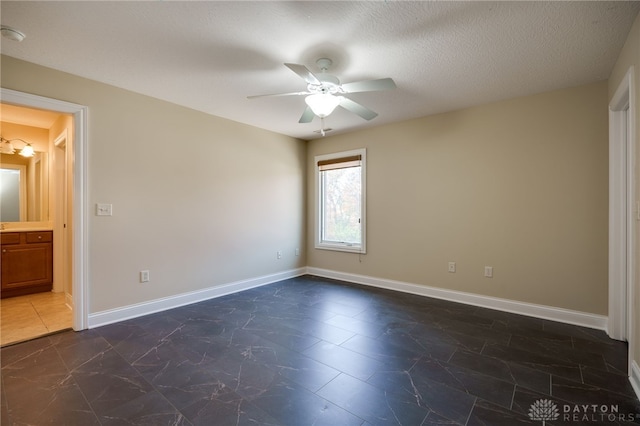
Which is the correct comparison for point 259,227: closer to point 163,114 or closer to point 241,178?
point 241,178

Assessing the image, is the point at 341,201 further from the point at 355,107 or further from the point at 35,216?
the point at 35,216

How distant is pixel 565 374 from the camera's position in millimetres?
2092

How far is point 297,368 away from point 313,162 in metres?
3.79

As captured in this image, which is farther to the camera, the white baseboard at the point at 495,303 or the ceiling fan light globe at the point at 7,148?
the ceiling fan light globe at the point at 7,148

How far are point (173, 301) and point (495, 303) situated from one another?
12.8 ft

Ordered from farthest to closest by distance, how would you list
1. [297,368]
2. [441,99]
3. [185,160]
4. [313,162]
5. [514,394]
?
[313,162]
[185,160]
[441,99]
[297,368]
[514,394]

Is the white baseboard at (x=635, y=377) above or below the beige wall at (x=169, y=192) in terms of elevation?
below

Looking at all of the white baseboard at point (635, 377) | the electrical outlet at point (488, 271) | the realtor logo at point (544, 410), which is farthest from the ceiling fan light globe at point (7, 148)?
the white baseboard at point (635, 377)

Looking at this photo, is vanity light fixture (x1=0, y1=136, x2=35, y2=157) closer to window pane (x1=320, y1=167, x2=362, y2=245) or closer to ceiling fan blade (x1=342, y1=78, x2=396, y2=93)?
window pane (x1=320, y1=167, x2=362, y2=245)

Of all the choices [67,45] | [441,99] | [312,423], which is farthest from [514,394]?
[67,45]

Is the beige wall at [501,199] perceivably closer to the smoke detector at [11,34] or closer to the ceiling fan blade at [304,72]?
the ceiling fan blade at [304,72]

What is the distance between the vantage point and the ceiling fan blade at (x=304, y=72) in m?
2.03

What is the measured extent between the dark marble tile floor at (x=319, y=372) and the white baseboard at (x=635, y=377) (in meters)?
0.05

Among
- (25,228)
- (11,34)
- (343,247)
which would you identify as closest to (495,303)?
(343,247)
